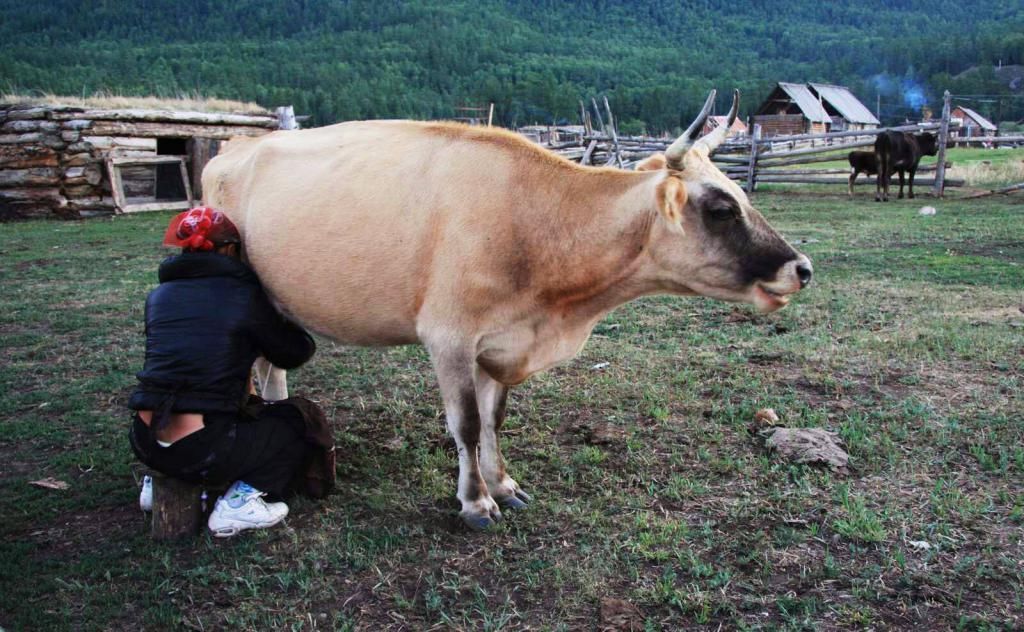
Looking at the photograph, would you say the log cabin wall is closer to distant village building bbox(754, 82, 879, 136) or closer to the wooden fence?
the wooden fence

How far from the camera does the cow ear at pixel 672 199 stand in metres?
3.71

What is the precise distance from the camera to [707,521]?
12.6 ft

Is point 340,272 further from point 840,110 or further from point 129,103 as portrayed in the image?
point 840,110

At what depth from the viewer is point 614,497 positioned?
4121 millimetres

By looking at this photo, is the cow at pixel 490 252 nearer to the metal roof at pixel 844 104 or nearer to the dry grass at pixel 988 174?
the dry grass at pixel 988 174

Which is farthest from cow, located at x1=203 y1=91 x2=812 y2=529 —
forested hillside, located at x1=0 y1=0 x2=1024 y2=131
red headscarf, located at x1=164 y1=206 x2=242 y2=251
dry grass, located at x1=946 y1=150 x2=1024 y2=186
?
forested hillside, located at x1=0 y1=0 x2=1024 y2=131

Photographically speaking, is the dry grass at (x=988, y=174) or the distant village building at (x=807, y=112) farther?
the distant village building at (x=807, y=112)

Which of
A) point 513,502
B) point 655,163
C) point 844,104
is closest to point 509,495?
point 513,502

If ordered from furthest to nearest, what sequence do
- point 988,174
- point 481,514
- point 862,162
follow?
point 988,174
point 862,162
point 481,514

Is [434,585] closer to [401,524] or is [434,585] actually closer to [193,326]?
[401,524]

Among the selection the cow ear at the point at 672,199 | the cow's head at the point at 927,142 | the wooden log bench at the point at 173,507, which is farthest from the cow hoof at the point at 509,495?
the cow's head at the point at 927,142

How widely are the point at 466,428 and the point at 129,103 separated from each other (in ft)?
62.0

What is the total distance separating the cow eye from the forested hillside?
5068 centimetres

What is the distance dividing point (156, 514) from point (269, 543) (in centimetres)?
55
